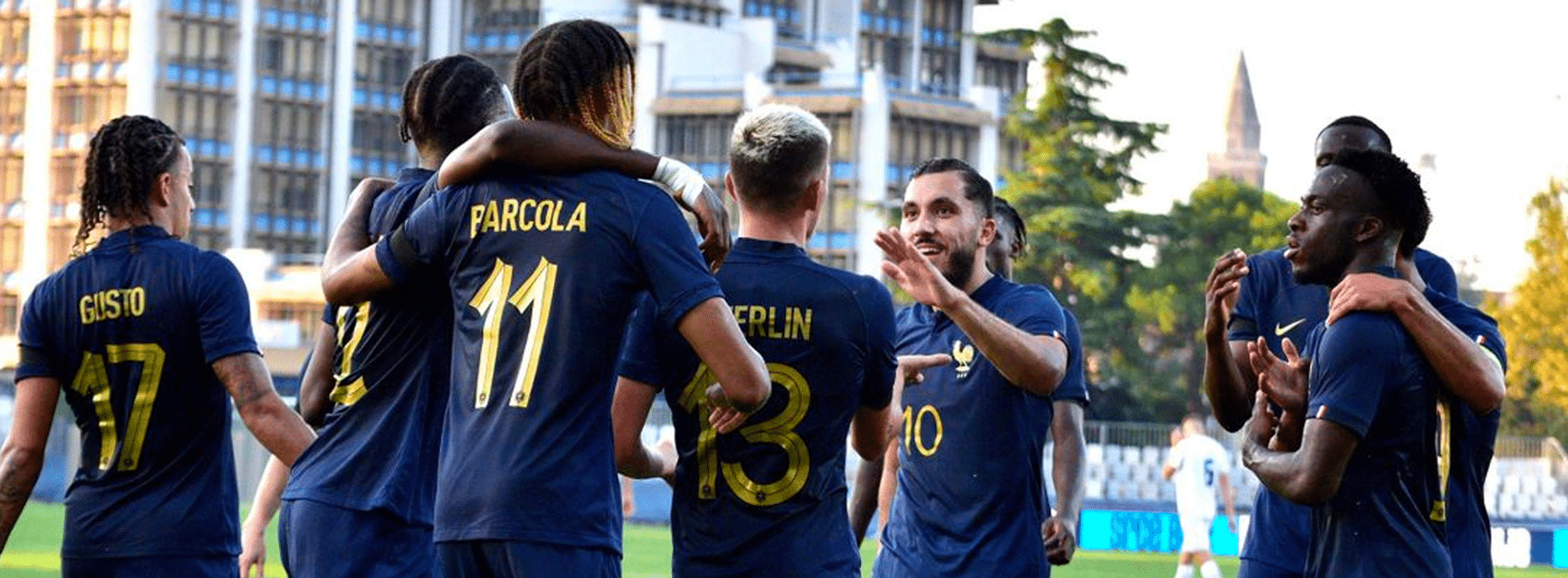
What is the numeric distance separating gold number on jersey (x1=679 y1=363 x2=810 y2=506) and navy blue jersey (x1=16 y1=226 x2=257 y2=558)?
4.65ft

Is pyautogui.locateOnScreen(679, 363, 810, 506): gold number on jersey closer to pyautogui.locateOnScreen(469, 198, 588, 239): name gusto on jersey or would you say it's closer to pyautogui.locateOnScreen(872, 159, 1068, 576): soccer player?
pyautogui.locateOnScreen(469, 198, 588, 239): name gusto on jersey

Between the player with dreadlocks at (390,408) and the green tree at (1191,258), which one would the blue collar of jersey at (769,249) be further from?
the green tree at (1191,258)

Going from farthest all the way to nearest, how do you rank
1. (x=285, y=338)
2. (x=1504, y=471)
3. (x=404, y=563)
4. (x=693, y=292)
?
(x=285, y=338)
(x=1504, y=471)
(x=404, y=563)
(x=693, y=292)

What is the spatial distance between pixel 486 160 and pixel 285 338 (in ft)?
295

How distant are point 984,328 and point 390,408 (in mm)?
2116

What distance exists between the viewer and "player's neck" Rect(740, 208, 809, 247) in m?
7.39

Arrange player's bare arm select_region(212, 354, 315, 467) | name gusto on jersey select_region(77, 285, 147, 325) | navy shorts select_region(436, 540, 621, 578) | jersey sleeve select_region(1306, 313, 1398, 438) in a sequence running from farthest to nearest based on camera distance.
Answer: name gusto on jersey select_region(77, 285, 147, 325) → player's bare arm select_region(212, 354, 315, 467) → jersey sleeve select_region(1306, 313, 1398, 438) → navy shorts select_region(436, 540, 621, 578)

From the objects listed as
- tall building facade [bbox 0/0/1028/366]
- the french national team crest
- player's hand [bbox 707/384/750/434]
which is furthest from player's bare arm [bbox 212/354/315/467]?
tall building facade [bbox 0/0/1028/366]

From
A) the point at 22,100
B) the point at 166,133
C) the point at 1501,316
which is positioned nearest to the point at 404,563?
the point at 166,133

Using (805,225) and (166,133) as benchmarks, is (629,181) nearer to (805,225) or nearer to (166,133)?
(805,225)

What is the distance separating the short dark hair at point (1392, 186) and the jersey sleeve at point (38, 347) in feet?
12.3

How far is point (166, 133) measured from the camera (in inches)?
323

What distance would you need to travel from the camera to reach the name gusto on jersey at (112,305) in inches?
312

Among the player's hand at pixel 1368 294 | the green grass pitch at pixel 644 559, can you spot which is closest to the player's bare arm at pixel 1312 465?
the player's hand at pixel 1368 294
